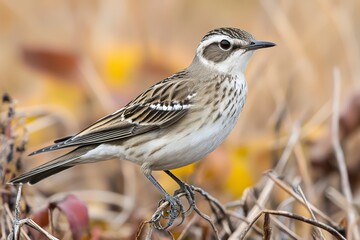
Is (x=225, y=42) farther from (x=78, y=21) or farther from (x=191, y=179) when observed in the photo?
(x=78, y=21)

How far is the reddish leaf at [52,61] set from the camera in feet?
28.1

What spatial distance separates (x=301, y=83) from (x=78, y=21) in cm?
247

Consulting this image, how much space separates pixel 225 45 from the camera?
5824 mm

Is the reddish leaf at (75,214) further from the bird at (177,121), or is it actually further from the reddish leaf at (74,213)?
the bird at (177,121)

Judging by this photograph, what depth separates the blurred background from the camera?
24.9 feet

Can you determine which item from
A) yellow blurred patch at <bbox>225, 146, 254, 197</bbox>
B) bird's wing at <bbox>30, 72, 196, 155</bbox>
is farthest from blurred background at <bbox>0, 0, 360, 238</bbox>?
bird's wing at <bbox>30, 72, 196, 155</bbox>

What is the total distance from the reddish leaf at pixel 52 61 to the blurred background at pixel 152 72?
0.4 inches

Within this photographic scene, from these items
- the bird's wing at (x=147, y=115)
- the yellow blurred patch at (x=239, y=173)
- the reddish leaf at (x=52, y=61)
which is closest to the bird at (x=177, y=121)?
the bird's wing at (x=147, y=115)

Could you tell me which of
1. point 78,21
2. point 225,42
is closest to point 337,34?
point 78,21

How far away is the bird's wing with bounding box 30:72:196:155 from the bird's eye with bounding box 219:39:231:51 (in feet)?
0.96

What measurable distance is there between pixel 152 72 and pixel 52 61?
3.18 feet

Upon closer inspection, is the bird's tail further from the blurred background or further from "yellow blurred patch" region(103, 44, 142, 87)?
"yellow blurred patch" region(103, 44, 142, 87)

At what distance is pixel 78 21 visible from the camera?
9.73m

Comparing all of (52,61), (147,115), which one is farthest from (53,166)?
(52,61)
